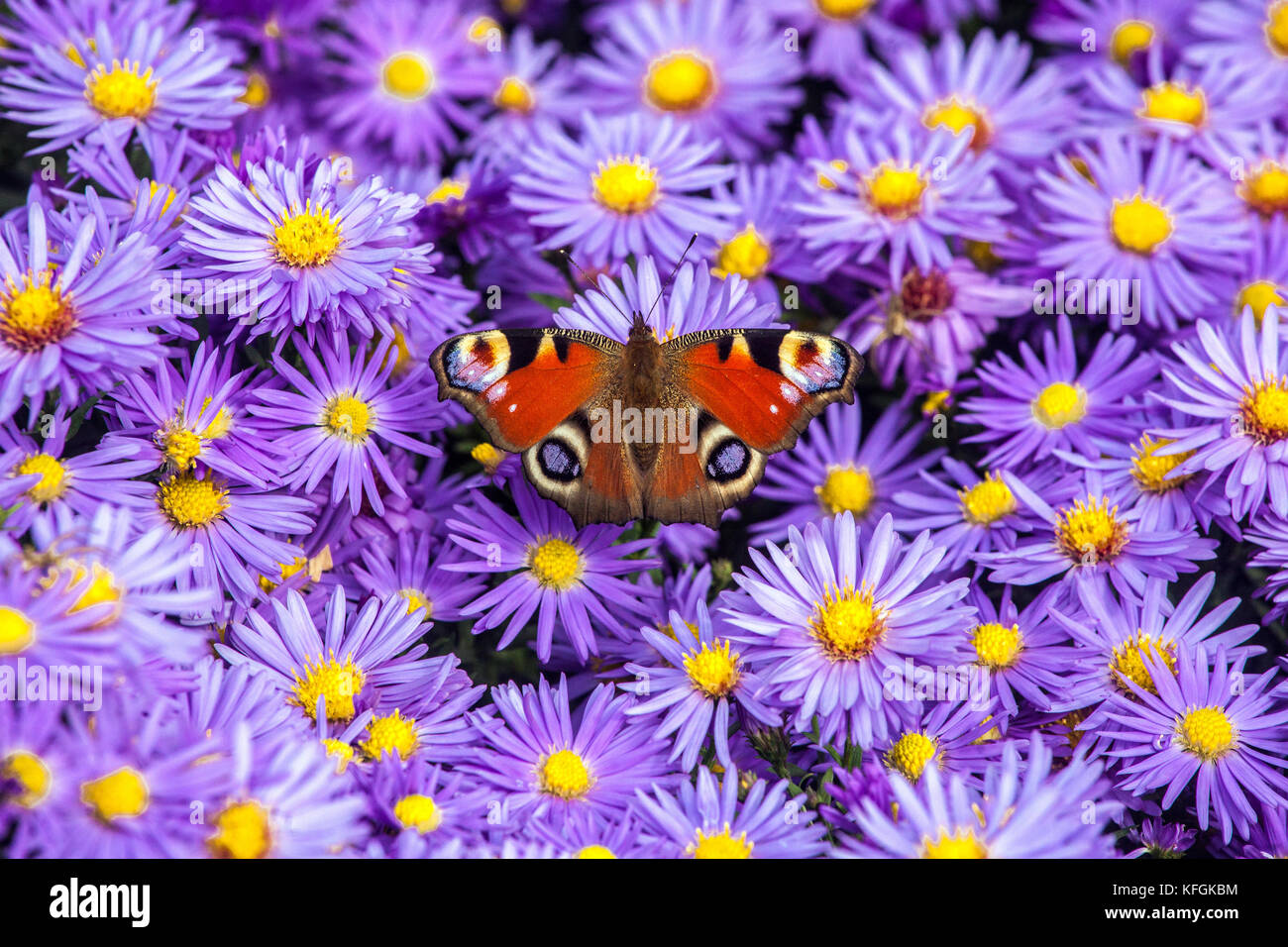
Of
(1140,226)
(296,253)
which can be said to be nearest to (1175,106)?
(1140,226)

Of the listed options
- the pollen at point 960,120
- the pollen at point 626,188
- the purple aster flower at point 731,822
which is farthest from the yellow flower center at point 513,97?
the purple aster flower at point 731,822

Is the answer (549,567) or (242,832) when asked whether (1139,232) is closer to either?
(549,567)

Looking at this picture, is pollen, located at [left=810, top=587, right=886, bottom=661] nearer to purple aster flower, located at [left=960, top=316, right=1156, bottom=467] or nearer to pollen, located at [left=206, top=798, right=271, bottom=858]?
purple aster flower, located at [left=960, top=316, right=1156, bottom=467]

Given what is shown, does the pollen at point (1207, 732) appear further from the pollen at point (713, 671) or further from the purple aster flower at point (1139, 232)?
the purple aster flower at point (1139, 232)

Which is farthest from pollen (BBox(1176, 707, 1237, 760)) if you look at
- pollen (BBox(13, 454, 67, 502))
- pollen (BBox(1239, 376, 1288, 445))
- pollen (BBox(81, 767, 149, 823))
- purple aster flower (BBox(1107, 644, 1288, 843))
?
pollen (BBox(13, 454, 67, 502))
